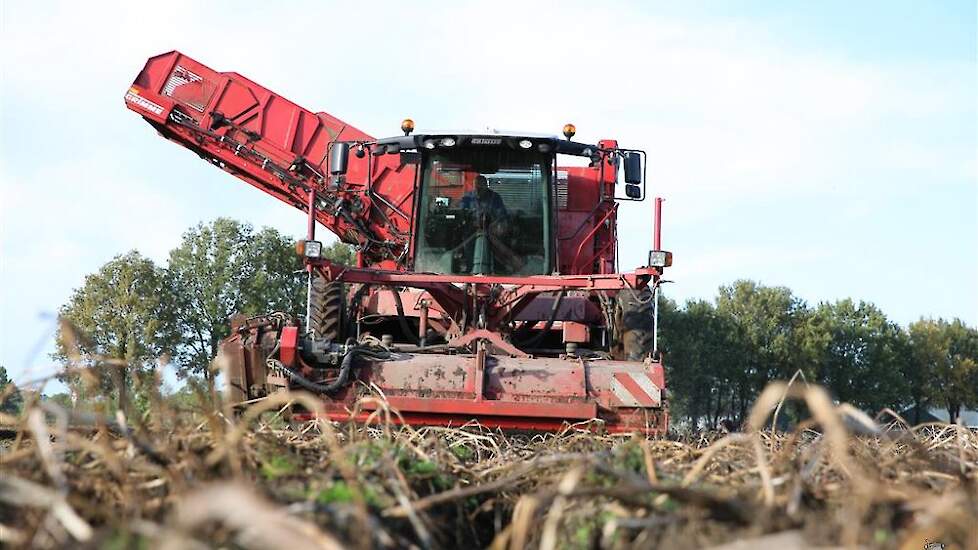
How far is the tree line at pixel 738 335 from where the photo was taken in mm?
41188

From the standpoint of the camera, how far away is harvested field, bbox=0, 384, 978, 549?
240 centimetres

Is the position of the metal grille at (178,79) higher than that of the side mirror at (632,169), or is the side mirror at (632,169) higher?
the metal grille at (178,79)

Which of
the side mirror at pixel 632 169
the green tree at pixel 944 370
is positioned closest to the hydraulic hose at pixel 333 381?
the side mirror at pixel 632 169

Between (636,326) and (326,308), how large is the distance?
2918mm

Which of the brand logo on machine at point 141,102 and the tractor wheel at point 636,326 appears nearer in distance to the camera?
the tractor wheel at point 636,326

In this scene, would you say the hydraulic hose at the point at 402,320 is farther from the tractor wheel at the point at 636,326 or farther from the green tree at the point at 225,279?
the green tree at the point at 225,279

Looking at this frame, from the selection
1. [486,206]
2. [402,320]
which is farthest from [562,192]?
[402,320]

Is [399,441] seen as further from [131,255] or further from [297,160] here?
[131,255]

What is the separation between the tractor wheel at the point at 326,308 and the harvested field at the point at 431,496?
6.37 m

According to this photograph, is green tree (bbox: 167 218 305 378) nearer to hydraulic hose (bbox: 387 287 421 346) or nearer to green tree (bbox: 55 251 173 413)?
green tree (bbox: 55 251 173 413)

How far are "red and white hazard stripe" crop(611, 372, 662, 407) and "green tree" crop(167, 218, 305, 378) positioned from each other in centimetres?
3192

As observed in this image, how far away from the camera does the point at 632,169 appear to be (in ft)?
34.7

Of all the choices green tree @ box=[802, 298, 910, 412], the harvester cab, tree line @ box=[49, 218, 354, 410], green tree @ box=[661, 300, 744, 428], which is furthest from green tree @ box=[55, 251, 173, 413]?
green tree @ box=[802, 298, 910, 412]

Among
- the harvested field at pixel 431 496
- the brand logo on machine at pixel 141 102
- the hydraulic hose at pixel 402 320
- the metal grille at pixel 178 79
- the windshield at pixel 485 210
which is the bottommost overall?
the harvested field at pixel 431 496
